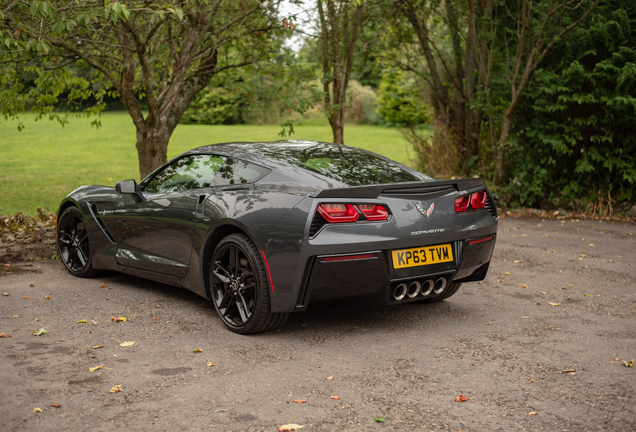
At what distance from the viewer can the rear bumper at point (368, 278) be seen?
4.04 metres

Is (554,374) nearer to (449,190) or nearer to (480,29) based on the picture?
(449,190)

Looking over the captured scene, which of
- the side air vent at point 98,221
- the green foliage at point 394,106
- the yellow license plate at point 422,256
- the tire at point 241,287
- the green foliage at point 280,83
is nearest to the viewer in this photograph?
the yellow license plate at point 422,256

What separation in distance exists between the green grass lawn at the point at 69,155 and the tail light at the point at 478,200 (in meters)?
7.62

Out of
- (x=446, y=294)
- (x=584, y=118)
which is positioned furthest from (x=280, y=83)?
(x=446, y=294)

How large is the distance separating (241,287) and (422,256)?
4.27 ft

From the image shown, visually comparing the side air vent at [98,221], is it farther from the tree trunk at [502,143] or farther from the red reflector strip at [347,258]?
the tree trunk at [502,143]

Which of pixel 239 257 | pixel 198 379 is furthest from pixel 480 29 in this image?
pixel 198 379

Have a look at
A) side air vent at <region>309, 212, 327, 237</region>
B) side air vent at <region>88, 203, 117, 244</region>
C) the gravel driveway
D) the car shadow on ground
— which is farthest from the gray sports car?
side air vent at <region>88, 203, 117, 244</region>

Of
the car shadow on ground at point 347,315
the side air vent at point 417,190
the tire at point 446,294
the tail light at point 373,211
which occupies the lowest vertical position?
the car shadow on ground at point 347,315

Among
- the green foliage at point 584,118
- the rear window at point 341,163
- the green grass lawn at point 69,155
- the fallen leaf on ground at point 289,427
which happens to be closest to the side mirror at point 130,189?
the rear window at point 341,163

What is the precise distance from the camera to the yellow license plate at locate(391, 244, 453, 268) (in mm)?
4184

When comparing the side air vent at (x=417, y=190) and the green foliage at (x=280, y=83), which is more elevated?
the green foliage at (x=280, y=83)

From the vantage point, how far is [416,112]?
44.8 meters

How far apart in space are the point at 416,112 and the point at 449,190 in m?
41.3
